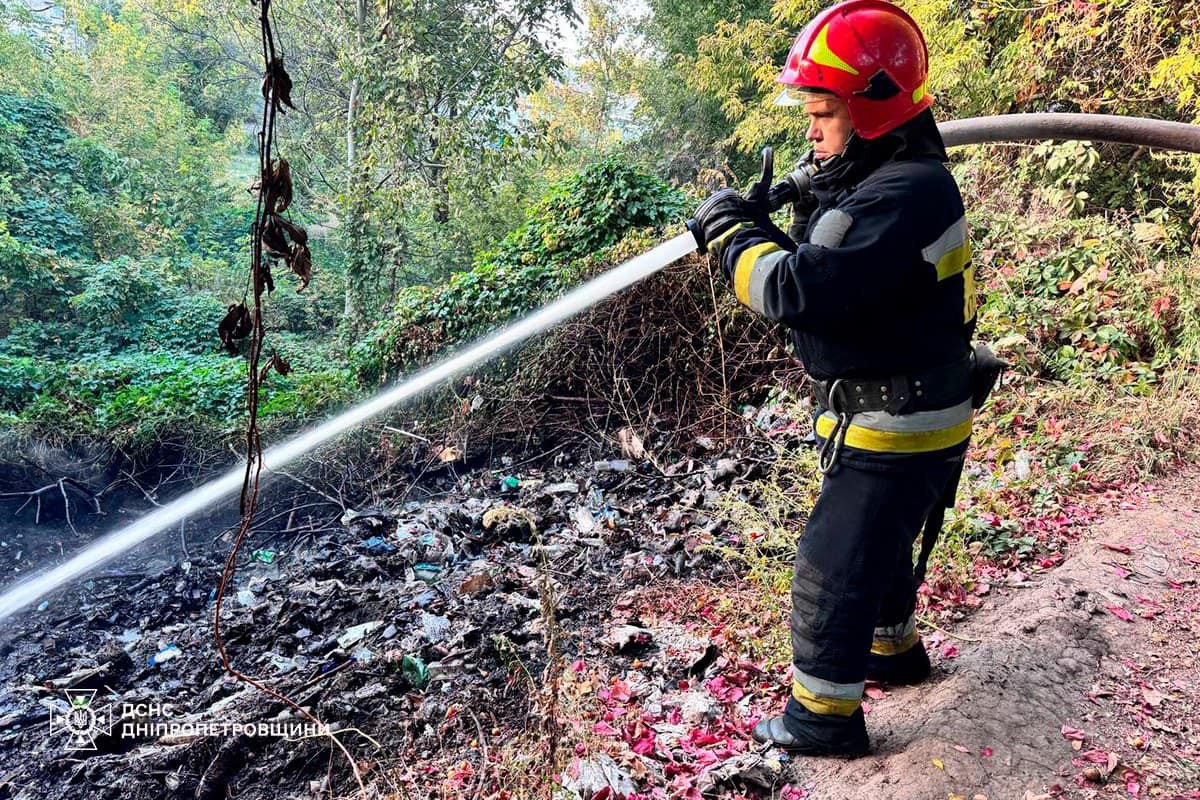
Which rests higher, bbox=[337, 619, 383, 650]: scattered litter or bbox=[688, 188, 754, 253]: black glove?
bbox=[688, 188, 754, 253]: black glove

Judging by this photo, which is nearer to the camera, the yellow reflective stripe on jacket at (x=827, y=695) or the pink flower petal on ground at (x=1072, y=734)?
the yellow reflective stripe on jacket at (x=827, y=695)

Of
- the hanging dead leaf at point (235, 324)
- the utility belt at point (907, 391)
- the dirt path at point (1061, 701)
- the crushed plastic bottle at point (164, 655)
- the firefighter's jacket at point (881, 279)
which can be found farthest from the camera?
the crushed plastic bottle at point (164, 655)

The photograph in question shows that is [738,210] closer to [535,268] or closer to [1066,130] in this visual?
[1066,130]

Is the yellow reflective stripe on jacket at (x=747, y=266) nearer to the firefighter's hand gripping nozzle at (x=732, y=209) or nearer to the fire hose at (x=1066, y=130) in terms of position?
the firefighter's hand gripping nozzle at (x=732, y=209)

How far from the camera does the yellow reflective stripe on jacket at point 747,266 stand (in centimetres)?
188

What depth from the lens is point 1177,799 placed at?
190 centimetres

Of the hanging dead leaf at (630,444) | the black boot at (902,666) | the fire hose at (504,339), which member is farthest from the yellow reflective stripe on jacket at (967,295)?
the hanging dead leaf at (630,444)

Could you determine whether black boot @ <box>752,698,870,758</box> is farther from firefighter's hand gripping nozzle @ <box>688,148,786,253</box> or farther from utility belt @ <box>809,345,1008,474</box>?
firefighter's hand gripping nozzle @ <box>688,148,786,253</box>

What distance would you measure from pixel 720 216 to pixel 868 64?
55 cm

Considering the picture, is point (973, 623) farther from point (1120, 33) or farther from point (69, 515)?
point (69, 515)

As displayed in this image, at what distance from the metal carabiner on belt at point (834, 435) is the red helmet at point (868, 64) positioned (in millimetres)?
724

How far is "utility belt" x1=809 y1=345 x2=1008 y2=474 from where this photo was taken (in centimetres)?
187

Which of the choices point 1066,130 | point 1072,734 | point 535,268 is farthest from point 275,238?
point 535,268

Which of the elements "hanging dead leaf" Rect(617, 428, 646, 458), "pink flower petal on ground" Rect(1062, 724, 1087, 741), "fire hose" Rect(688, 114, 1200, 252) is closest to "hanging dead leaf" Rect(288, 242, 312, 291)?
"fire hose" Rect(688, 114, 1200, 252)
